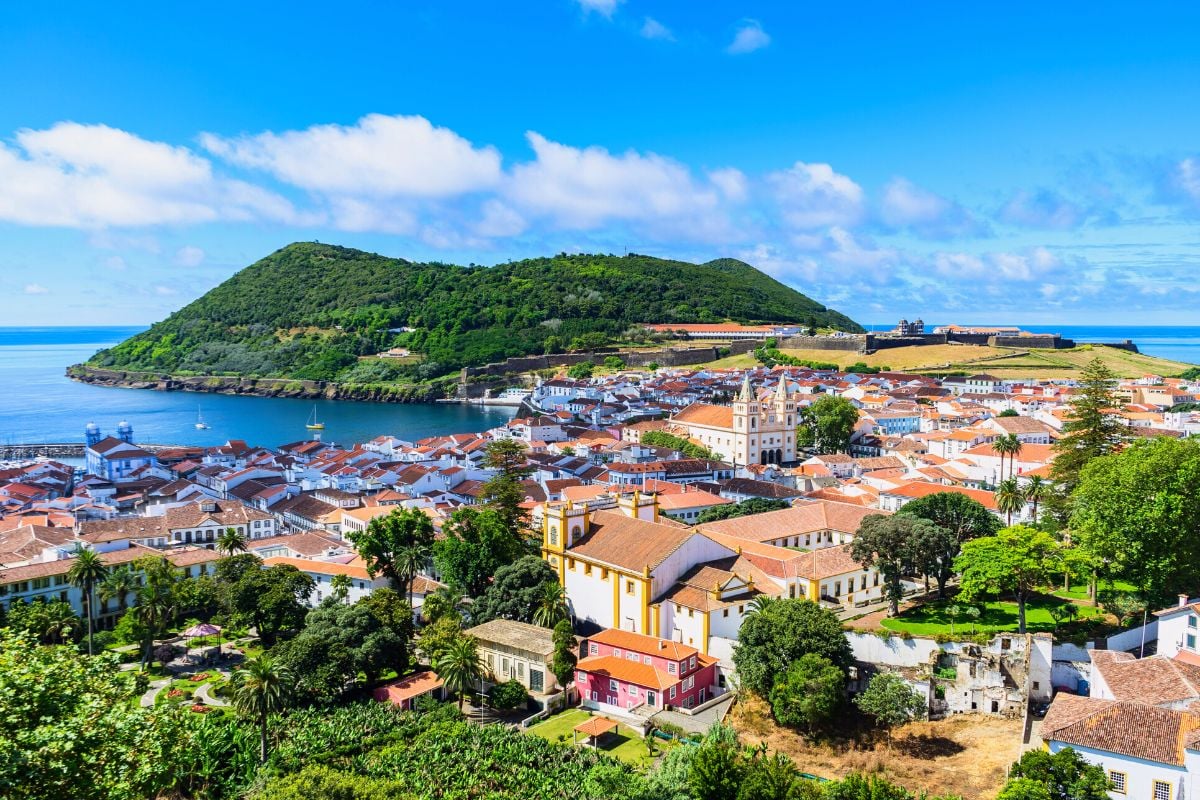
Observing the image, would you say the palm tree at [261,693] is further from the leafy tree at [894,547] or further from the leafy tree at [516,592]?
the leafy tree at [894,547]

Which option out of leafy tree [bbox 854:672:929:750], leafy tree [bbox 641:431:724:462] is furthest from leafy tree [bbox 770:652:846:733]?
leafy tree [bbox 641:431:724:462]

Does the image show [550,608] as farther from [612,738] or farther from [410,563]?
[612,738]

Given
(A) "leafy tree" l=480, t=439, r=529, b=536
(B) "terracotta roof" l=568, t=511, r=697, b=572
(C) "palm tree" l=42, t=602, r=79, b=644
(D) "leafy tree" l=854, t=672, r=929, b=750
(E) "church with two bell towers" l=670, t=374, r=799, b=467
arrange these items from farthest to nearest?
(E) "church with two bell towers" l=670, t=374, r=799, b=467
(A) "leafy tree" l=480, t=439, r=529, b=536
(C) "palm tree" l=42, t=602, r=79, b=644
(B) "terracotta roof" l=568, t=511, r=697, b=572
(D) "leafy tree" l=854, t=672, r=929, b=750

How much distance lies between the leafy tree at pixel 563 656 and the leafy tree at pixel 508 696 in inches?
47.6

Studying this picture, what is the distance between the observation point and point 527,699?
2681 centimetres

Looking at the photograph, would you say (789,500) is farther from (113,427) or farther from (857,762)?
(113,427)

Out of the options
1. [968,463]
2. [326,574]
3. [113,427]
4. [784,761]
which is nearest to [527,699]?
[784,761]

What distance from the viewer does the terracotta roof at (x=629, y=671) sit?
25.5 metres

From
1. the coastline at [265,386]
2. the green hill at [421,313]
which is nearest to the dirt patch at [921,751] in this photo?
the coastline at [265,386]

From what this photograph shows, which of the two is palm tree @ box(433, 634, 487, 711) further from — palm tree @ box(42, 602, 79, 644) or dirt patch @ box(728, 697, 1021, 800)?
palm tree @ box(42, 602, 79, 644)

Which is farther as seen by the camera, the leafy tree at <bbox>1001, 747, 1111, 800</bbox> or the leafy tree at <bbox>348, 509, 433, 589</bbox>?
the leafy tree at <bbox>348, 509, 433, 589</bbox>

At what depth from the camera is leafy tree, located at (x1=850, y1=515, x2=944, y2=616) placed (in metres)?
28.6

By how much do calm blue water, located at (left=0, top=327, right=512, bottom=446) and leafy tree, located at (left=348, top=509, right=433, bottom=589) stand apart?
185ft

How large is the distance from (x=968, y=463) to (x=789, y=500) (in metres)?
11.4
